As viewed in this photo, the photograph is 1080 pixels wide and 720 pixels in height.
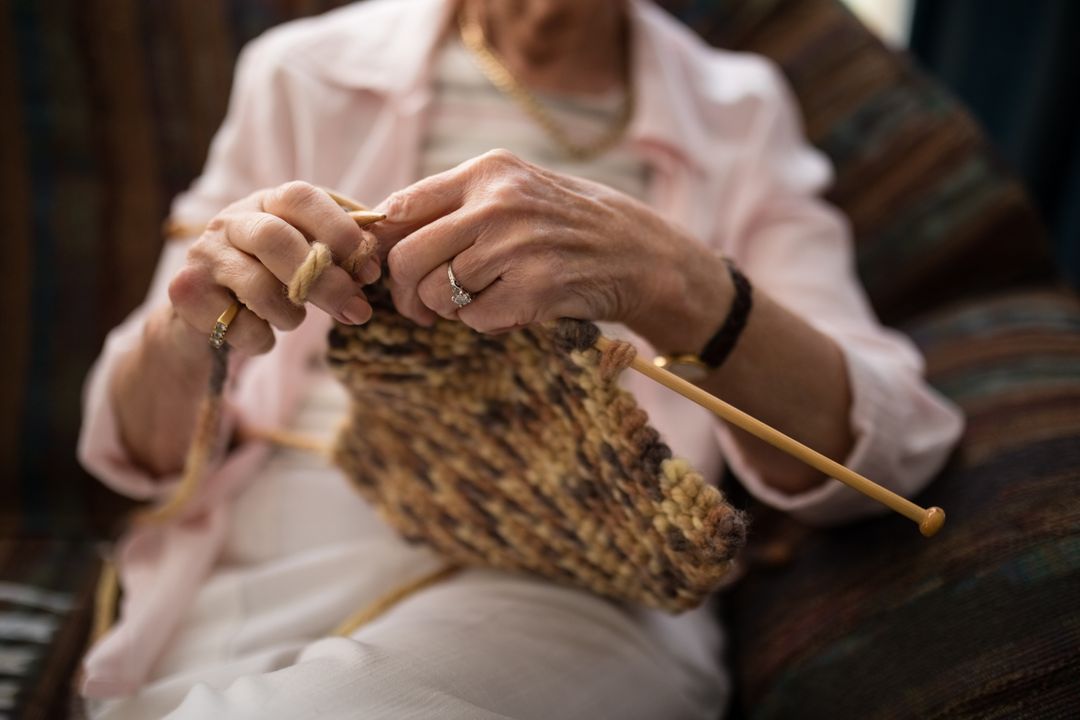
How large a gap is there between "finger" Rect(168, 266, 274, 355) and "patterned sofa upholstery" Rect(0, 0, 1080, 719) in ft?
1.53

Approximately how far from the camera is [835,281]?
Answer: 973 millimetres

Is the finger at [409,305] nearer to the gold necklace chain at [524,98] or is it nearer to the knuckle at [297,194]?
the knuckle at [297,194]

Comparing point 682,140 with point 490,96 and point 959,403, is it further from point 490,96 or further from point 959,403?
point 959,403

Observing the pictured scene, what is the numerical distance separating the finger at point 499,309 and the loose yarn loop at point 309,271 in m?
0.10

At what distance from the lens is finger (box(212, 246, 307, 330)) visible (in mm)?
613

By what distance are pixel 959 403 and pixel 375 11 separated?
2.52 feet

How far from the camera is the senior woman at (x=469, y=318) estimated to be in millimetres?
637

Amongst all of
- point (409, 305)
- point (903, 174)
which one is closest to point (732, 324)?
point (409, 305)

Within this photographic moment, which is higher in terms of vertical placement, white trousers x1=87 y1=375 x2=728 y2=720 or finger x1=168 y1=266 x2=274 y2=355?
finger x1=168 y1=266 x2=274 y2=355

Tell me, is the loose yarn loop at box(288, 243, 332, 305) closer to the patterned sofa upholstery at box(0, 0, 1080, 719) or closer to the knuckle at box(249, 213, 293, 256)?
the knuckle at box(249, 213, 293, 256)

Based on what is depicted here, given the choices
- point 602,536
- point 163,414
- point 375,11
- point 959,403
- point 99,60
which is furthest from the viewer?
point 99,60

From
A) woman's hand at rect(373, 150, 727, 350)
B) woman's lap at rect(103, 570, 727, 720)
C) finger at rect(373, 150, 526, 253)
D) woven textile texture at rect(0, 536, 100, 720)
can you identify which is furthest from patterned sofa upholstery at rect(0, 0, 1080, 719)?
finger at rect(373, 150, 526, 253)

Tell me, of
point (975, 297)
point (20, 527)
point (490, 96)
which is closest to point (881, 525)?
point (975, 297)

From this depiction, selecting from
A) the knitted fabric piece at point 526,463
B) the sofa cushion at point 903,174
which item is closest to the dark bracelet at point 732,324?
the knitted fabric piece at point 526,463
